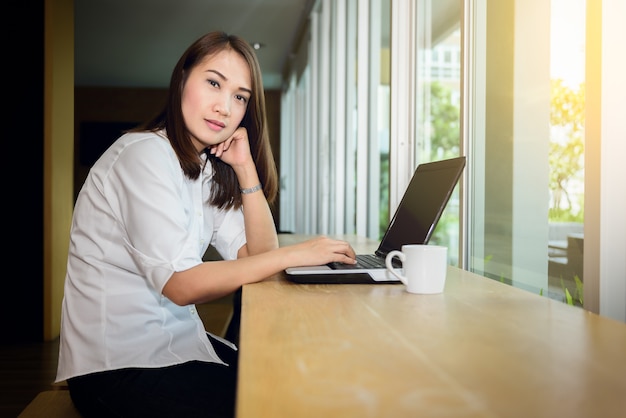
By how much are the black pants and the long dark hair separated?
489mm

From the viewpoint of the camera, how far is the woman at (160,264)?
107 cm

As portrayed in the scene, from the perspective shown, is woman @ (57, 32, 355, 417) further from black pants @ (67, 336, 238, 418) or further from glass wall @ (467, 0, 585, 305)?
glass wall @ (467, 0, 585, 305)

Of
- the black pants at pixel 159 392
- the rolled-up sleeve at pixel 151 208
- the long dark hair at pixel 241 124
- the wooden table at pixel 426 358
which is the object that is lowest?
the black pants at pixel 159 392

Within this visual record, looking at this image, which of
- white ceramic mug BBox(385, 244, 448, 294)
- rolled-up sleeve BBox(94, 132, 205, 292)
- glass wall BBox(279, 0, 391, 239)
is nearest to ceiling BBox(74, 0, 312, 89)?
glass wall BBox(279, 0, 391, 239)

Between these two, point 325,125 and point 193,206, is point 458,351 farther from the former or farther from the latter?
point 325,125

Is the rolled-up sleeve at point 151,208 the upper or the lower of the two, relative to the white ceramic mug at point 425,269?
upper

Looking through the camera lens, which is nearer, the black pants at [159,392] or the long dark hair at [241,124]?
the black pants at [159,392]

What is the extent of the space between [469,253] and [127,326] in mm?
1072

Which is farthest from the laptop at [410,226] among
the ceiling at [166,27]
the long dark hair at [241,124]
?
the ceiling at [166,27]
